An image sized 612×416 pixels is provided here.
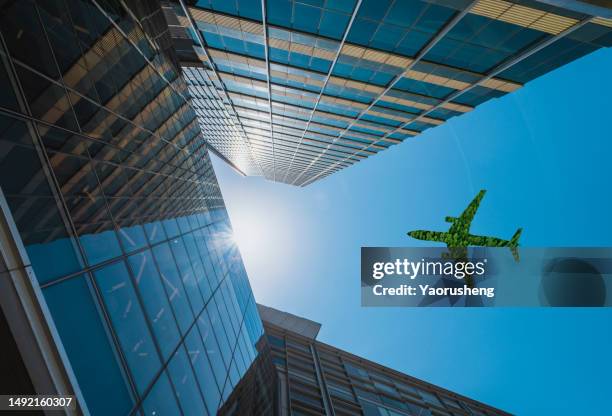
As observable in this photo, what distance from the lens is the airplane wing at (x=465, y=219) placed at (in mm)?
44406

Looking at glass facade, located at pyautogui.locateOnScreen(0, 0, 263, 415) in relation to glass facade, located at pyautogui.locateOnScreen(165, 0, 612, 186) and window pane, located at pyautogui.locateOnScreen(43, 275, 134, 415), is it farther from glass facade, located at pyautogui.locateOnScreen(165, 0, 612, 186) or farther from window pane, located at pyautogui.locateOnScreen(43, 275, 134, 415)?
glass facade, located at pyautogui.locateOnScreen(165, 0, 612, 186)

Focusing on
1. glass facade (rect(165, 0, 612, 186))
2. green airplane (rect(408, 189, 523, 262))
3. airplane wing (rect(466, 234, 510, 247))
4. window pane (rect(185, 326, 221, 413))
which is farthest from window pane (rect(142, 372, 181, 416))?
airplane wing (rect(466, 234, 510, 247))

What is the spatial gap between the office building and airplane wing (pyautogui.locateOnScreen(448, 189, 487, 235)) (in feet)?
63.9

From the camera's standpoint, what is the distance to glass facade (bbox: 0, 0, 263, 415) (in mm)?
6324

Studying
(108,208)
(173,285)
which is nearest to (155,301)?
(173,285)

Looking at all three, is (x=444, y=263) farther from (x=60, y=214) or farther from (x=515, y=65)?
(x=60, y=214)

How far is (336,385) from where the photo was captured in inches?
1153

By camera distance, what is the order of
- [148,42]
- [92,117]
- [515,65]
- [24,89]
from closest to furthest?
[24,89], [92,117], [148,42], [515,65]

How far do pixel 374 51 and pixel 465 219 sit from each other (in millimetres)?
32004

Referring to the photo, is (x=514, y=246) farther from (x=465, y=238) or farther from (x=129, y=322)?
(x=129, y=322)

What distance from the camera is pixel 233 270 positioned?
24062 millimetres

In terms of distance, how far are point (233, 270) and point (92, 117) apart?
53.2 ft

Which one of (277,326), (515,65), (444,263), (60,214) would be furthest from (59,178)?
(444,263)

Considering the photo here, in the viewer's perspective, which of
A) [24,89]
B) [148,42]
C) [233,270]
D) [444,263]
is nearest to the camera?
[24,89]
